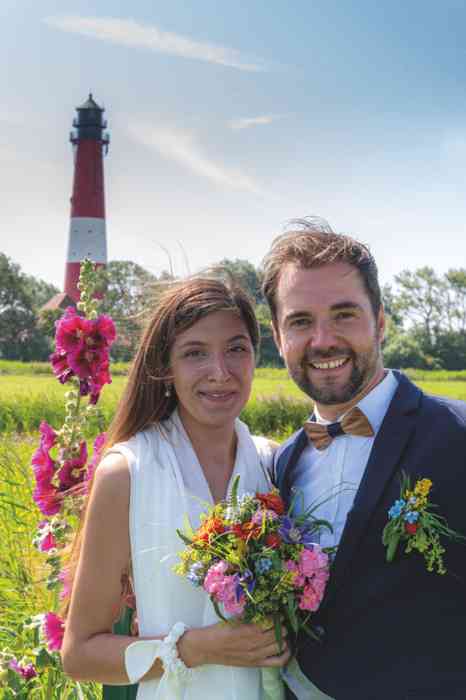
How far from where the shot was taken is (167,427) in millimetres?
2941

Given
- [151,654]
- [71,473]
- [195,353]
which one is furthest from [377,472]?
[71,473]

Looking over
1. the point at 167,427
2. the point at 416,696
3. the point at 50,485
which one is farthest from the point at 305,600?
the point at 50,485

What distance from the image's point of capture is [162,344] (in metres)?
2.89

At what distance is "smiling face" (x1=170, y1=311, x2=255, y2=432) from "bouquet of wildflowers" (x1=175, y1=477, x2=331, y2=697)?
0.56 m

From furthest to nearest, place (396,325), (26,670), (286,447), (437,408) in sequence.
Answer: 1. (396,325)
2. (26,670)
3. (286,447)
4. (437,408)

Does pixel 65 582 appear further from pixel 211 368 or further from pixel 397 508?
pixel 397 508

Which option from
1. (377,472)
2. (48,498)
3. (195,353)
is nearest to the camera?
(377,472)

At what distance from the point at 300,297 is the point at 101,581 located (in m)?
1.20

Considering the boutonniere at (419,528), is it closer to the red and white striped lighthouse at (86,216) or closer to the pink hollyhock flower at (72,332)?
the pink hollyhock flower at (72,332)

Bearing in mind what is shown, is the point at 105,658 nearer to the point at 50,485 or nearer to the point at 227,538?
the point at 227,538

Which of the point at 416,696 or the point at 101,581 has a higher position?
the point at 101,581

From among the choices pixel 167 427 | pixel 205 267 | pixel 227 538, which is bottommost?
pixel 227 538

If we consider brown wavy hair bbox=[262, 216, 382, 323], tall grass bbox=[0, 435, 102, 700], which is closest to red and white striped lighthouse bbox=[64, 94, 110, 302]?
tall grass bbox=[0, 435, 102, 700]

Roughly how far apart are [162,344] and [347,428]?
0.74 metres
